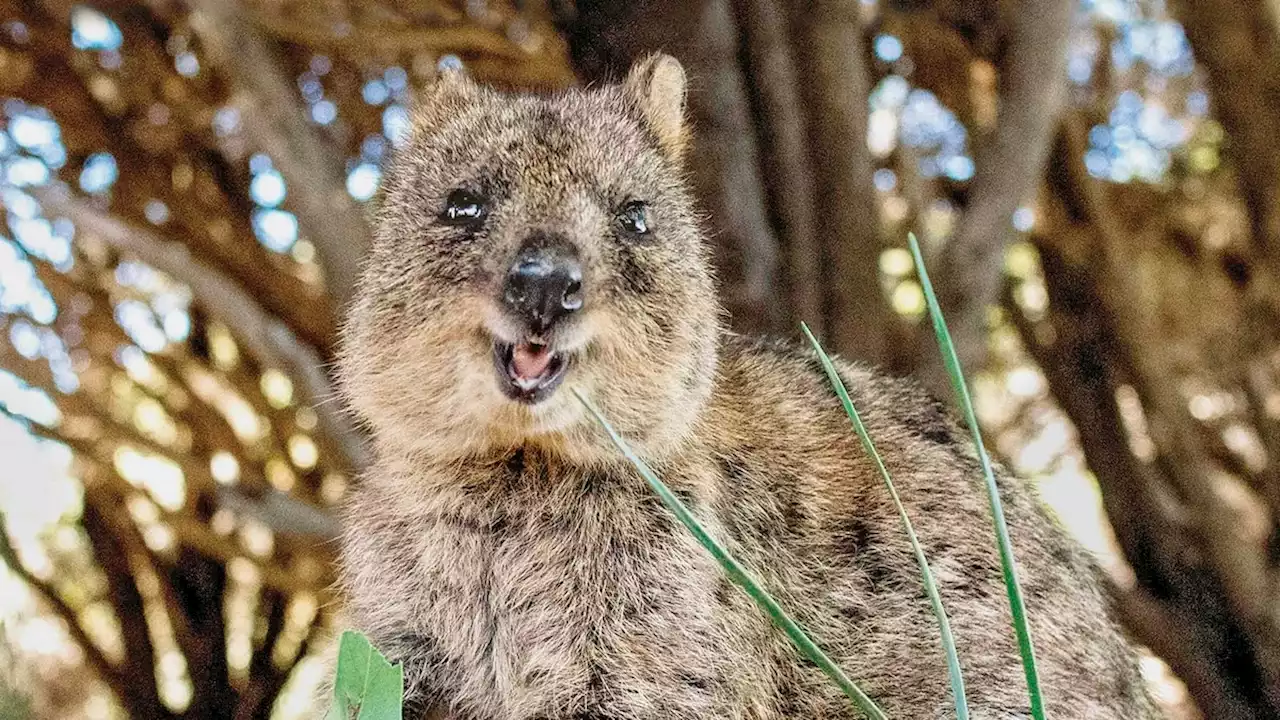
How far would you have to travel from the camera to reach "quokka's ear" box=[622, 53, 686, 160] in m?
2.28

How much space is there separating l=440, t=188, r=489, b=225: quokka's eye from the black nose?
9.5 inches

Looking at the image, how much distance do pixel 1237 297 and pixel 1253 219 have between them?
1.34 feet

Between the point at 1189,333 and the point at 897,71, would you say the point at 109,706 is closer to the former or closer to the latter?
the point at 897,71

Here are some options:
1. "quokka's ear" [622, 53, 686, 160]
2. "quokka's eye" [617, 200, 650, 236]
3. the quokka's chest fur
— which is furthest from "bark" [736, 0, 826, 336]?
the quokka's chest fur

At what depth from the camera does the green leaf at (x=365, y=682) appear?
4.10ft

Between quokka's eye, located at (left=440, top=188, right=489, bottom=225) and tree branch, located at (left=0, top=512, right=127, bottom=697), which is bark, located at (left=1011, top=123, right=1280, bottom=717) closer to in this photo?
quokka's eye, located at (left=440, top=188, right=489, bottom=225)

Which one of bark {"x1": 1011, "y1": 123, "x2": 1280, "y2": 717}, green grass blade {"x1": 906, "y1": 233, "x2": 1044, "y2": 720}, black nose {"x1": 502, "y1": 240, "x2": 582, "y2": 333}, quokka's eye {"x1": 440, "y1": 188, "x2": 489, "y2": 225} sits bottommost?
bark {"x1": 1011, "y1": 123, "x2": 1280, "y2": 717}

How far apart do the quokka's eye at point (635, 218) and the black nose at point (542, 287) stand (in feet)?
1.02

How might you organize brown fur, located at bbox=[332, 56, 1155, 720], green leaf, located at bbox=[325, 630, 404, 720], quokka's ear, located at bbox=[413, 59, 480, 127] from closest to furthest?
green leaf, located at bbox=[325, 630, 404, 720] < brown fur, located at bbox=[332, 56, 1155, 720] < quokka's ear, located at bbox=[413, 59, 480, 127]

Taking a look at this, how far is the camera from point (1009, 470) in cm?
254

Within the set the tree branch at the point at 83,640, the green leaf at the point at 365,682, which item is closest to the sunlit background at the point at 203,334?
the tree branch at the point at 83,640

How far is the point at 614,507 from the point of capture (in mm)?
1955

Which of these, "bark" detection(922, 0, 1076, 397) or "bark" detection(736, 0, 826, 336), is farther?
"bark" detection(922, 0, 1076, 397)

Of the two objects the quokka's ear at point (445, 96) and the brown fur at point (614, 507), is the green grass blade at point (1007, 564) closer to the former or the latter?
the brown fur at point (614, 507)
